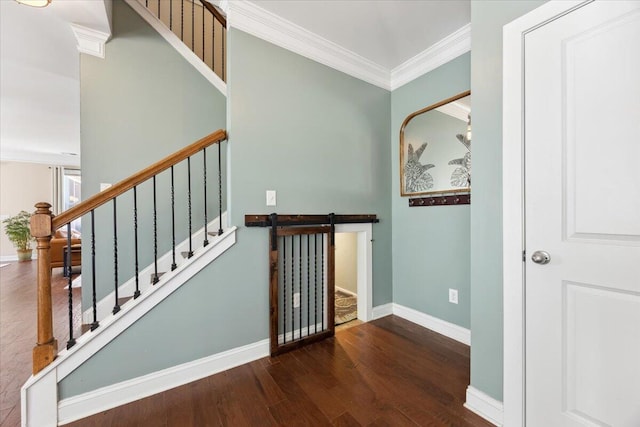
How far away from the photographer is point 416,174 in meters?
2.58

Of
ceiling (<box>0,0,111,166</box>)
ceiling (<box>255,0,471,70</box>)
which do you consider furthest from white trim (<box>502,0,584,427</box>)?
ceiling (<box>0,0,111,166</box>)

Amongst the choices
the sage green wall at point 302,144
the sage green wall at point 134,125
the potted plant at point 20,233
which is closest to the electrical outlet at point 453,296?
the sage green wall at point 302,144

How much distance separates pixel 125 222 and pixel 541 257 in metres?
2.96

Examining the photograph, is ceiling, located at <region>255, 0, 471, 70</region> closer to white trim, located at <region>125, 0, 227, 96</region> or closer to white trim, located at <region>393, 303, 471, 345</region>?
white trim, located at <region>125, 0, 227, 96</region>

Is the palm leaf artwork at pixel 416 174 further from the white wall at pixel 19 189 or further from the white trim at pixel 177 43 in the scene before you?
the white wall at pixel 19 189

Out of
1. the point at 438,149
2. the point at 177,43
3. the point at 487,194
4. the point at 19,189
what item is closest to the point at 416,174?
the point at 438,149

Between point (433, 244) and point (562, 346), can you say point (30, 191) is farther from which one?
point (562, 346)

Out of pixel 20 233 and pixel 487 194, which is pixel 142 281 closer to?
pixel 487 194

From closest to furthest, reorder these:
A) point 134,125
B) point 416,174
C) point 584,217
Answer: point 584,217, point 134,125, point 416,174

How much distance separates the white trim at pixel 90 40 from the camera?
2031 millimetres

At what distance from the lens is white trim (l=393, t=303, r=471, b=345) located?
2199mm

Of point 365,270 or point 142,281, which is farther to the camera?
point 365,270

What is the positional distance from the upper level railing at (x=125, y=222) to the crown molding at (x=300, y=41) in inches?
34.4

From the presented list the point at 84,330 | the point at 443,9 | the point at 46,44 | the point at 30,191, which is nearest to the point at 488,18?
the point at 443,9
